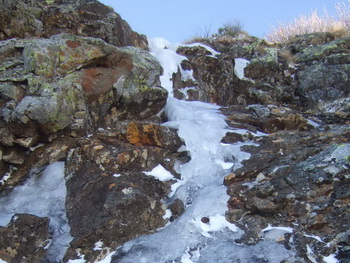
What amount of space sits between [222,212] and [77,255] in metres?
1.55

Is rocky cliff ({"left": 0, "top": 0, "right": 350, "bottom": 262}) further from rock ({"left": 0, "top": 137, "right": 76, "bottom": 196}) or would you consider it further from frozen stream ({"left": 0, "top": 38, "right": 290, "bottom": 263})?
frozen stream ({"left": 0, "top": 38, "right": 290, "bottom": 263})

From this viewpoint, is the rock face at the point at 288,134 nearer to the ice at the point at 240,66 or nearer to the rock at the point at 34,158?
the ice at the point at 240,66

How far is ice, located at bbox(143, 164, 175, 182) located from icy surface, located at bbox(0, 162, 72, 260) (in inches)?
44.1

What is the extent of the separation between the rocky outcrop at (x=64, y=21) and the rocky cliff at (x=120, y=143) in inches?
0.9

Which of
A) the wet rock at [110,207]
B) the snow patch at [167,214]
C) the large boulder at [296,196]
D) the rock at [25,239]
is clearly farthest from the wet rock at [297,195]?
the rock at [25,239]

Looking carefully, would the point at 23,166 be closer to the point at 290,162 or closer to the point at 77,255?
the point at 77,255

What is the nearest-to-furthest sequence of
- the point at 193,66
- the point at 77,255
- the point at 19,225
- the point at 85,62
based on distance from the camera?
the point at 77,255, the point at 19,225, the point at 85,62, the point at 193,66

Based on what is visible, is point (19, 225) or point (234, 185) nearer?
point (19, 225)

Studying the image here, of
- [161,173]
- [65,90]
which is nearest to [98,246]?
[161,173]

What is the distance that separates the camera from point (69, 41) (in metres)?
5.95

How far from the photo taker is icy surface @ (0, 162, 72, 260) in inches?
149

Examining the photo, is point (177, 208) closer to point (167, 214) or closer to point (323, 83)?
point (167, 214)

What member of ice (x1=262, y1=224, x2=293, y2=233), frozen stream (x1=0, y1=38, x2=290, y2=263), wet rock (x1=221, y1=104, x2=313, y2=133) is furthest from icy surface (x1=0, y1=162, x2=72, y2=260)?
wet rock (x1=221, y1=104, x2=313, y2=133)

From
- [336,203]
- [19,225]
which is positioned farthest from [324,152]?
[19,225]
